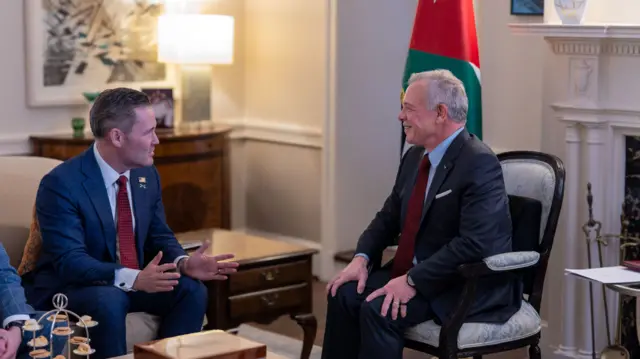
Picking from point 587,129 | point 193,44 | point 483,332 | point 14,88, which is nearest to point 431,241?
point 483,332

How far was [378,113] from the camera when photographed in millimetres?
6059

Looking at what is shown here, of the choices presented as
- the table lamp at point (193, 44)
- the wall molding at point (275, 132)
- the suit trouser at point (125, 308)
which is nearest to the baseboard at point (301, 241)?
the wall molding at point (275, 132)

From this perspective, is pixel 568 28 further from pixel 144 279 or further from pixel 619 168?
pixel 144 279

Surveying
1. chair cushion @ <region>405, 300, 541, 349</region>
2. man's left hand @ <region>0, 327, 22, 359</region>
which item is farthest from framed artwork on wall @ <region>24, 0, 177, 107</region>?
chair cushion @ <region>405, 300, 541, 349</region>

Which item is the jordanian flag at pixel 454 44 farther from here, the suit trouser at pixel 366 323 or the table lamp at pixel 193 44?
the table lamp at pixel 193 44

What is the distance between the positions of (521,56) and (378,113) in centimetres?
149

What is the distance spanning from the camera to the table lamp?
18.9ft

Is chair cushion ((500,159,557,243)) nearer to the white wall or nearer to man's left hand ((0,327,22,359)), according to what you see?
man's left hand ((0,327,22,359))

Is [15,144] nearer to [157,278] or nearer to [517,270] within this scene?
[157,278]

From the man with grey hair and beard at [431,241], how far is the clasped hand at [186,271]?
0.39m

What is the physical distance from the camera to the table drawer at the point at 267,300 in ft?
13.0

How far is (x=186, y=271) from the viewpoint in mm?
3600

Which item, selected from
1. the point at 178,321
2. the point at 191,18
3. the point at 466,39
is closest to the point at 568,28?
the point at 466,39

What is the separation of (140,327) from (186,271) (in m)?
0.24
